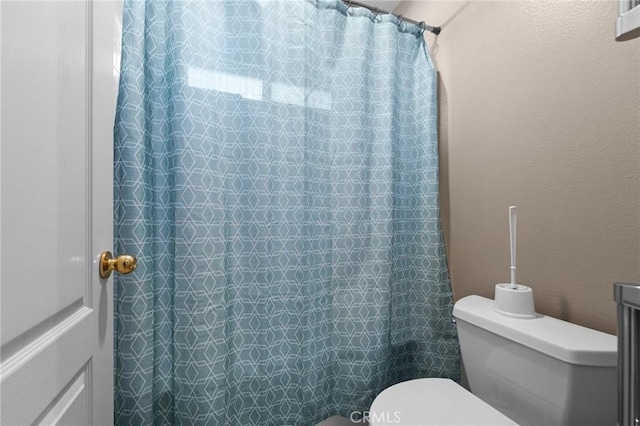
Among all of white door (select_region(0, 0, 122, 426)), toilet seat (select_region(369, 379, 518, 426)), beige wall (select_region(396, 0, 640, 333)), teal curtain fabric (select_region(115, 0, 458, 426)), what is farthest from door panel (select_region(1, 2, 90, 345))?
beige wall (select_region(396, 0, 640, 333))

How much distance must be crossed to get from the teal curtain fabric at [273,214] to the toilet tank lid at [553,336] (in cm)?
41

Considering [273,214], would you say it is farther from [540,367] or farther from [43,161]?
[540,367]

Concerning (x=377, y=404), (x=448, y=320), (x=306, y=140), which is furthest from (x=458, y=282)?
(x=306, y=140)

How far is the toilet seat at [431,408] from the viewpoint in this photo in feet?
2.59

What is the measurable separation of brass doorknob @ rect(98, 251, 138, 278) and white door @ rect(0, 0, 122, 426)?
0.08ft

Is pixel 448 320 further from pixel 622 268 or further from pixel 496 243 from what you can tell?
Result: pixel 622 268

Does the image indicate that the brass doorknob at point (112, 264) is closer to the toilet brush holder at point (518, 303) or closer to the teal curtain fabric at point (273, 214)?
the teal curtain fabric at point (273, 214)

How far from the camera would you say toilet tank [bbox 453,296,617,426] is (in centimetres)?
74

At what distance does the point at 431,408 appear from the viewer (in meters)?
0.85

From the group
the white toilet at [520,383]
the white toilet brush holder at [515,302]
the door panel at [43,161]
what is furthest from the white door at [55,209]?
the white toilet brush holder at [515,302]

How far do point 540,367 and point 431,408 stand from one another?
0.31 m

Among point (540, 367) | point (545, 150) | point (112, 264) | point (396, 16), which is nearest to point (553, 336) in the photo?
point (540, 367)

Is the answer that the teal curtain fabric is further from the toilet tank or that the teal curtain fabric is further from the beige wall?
the toilet tank

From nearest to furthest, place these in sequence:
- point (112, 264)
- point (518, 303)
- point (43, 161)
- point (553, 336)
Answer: point (43, 161), point (112, 264), point (553, 336), point (518, 303)
